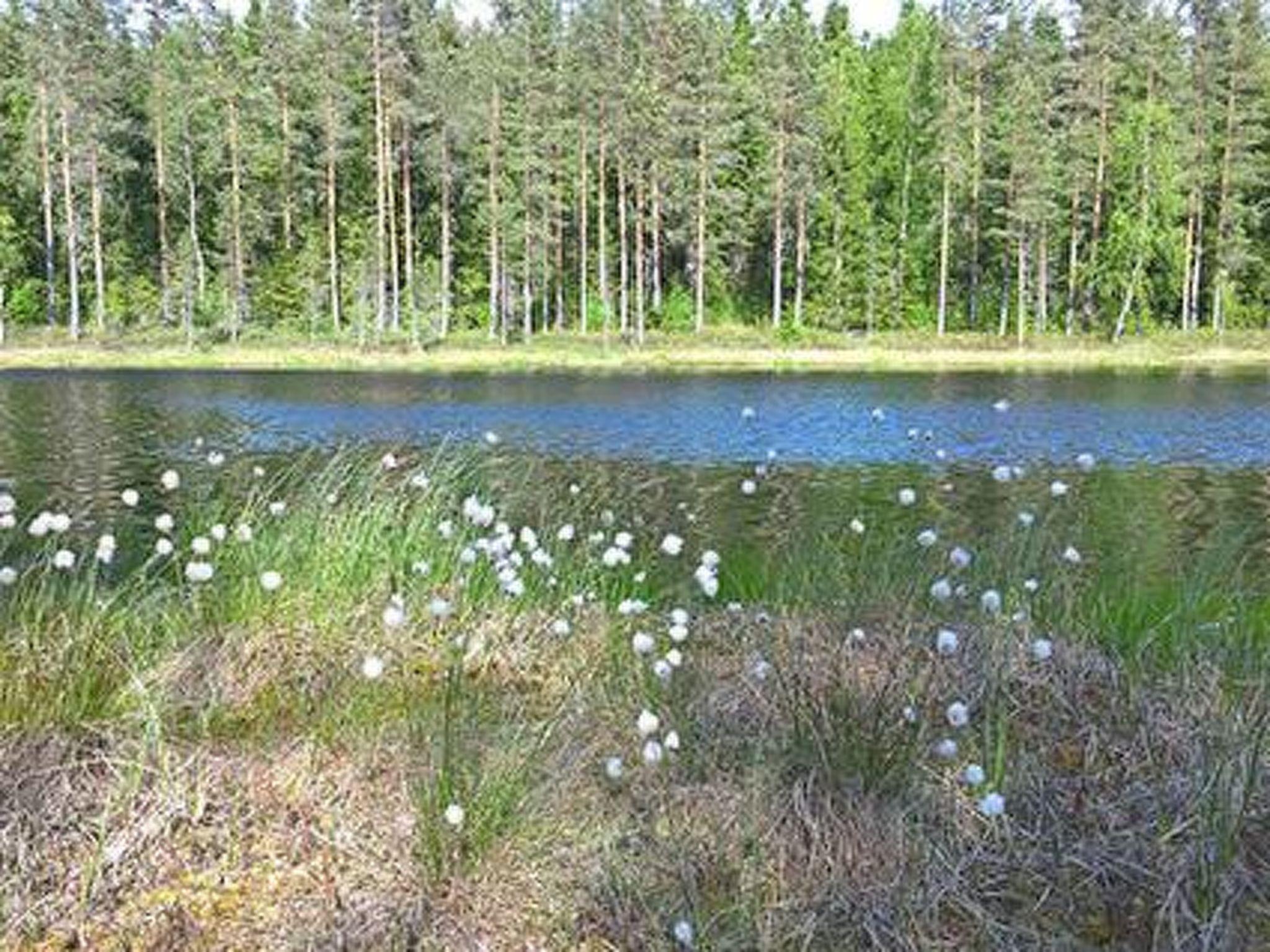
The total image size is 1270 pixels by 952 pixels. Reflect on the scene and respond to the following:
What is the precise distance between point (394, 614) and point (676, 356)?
172 ft

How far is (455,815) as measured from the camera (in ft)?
11.7

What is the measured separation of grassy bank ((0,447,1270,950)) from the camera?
3.67 metres

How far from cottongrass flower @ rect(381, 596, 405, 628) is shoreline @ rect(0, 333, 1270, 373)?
45099 millimetres

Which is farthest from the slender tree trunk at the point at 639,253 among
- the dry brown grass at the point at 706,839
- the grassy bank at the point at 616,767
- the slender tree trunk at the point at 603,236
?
the dry brown grass at the point at 706,839

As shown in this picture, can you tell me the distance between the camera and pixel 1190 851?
383 centimetres

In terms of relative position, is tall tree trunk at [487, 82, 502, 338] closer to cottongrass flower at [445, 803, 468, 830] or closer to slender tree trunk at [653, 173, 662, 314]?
slender tree trunk at [653, 173, 662, 314]

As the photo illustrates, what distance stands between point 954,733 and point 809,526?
33.7 ft

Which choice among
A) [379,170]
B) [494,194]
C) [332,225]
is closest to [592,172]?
[494,194]

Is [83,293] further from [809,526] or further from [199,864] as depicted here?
[199,864]

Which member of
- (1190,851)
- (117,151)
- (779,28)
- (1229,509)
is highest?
(779,28)

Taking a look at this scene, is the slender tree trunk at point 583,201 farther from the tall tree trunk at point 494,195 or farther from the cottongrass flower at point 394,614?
the cottongrass flower at point 394,614

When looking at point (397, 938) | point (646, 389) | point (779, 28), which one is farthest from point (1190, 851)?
point (779, 28)

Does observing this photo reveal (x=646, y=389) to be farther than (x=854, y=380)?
No

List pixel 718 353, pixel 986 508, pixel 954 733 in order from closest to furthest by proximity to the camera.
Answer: pixel 954 733
pixel 986 508
pixel 718 353
